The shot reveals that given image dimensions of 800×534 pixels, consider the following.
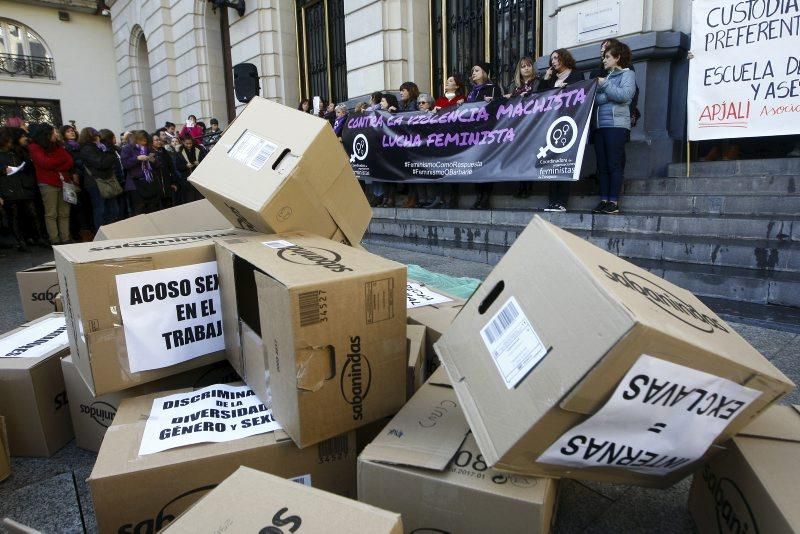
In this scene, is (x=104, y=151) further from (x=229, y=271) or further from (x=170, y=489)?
(x=170, y=489)

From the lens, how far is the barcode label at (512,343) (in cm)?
105

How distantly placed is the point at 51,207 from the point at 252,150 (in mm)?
6266

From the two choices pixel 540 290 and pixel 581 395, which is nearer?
pixel 581 395

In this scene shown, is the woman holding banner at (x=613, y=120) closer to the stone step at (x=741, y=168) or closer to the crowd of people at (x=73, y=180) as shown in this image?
the stone step at (x=741, y=168)

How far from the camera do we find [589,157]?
16.6 feet

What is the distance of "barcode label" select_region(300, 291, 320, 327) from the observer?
4.23 ft

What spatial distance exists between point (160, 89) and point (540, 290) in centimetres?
1670

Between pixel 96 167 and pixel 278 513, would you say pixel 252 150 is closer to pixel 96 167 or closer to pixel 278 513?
pixel 278 513

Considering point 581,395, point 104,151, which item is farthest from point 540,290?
point 104,151

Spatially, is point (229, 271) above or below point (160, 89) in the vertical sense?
below

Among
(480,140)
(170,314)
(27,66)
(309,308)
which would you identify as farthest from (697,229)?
(27,66)

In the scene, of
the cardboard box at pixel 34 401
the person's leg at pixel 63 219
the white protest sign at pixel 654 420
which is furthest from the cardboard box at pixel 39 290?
the person's leg at pixel 63 219

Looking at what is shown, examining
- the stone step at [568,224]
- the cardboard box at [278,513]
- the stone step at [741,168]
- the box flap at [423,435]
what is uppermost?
the stone step at [741,168]

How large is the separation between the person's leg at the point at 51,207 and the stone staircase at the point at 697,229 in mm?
4760
